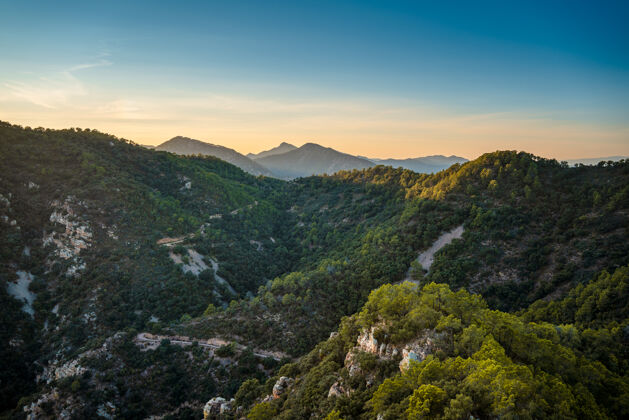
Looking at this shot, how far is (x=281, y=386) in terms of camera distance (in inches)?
1704

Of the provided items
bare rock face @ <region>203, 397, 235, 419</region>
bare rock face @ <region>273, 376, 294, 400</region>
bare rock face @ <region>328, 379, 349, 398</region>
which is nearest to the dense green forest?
bare rock face @ <region>328, 379, 349, 398</region>

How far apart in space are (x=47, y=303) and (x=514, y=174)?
131659 millimetres

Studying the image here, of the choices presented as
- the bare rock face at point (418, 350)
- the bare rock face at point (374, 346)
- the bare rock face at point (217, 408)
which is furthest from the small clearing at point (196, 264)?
the bare rock face at point (418, 350)

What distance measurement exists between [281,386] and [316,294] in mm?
36401

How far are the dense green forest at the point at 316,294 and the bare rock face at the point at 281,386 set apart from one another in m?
3.07

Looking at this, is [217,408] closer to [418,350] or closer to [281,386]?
[281,386]

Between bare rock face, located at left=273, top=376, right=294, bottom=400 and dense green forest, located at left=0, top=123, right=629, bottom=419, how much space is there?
307 cm

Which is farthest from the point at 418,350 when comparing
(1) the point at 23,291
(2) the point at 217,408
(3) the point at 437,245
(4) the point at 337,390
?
(1) the point at 23,291

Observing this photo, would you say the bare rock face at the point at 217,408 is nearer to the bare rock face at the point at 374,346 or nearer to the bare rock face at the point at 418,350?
the bare rock face at the point at 374,346

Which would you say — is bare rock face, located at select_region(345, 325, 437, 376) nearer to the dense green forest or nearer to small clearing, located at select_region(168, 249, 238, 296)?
the dense green forest

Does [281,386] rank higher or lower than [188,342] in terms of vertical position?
higher

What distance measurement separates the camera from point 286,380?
44.2 metres

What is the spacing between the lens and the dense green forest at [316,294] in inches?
1209

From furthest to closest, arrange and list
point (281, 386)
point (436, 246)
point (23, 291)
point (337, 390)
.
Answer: point (436, 246)
point (23, 291)
point (281, 386)
point (337, 390)
